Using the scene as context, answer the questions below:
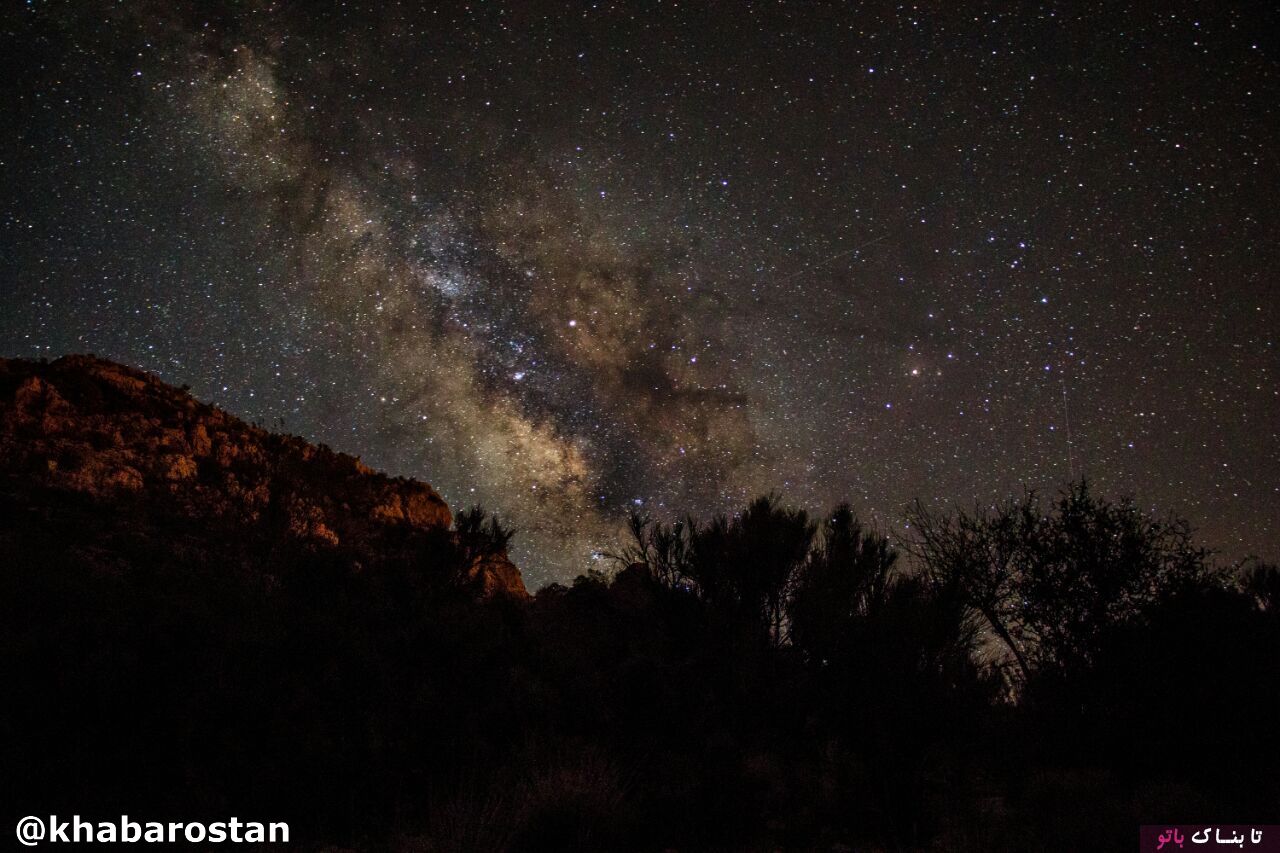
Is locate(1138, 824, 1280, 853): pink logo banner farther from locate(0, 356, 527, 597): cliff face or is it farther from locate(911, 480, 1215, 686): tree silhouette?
locate(0, 356, 527, 597): cliff face

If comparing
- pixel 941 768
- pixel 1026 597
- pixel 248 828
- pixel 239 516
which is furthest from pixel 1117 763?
pixel 239 516

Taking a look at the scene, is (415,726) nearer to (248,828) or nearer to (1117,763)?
(248,828)

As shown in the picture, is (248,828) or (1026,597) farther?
(1026,597)

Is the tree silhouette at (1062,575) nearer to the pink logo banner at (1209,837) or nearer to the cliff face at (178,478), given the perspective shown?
the pink logo banner at (1209,837)

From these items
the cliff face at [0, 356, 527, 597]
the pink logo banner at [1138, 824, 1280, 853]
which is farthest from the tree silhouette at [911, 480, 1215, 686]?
the cliff face at [0, 356, 527, 597]

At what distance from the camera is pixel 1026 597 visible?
1080 centimetres

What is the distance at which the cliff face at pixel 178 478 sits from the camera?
15.2 m

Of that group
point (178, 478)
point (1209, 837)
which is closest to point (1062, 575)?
point (1209, 837)

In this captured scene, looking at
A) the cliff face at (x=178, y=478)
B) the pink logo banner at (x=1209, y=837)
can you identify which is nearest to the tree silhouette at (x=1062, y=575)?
the pink logo banner at (x=1209, y=837)

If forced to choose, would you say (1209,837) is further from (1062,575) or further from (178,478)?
(178,478)

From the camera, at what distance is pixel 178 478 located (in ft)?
59.2

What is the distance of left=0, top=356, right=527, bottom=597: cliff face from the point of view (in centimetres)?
1517

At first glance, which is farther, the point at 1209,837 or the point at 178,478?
the point at 178,478

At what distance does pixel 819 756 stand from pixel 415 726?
445 centimetres
